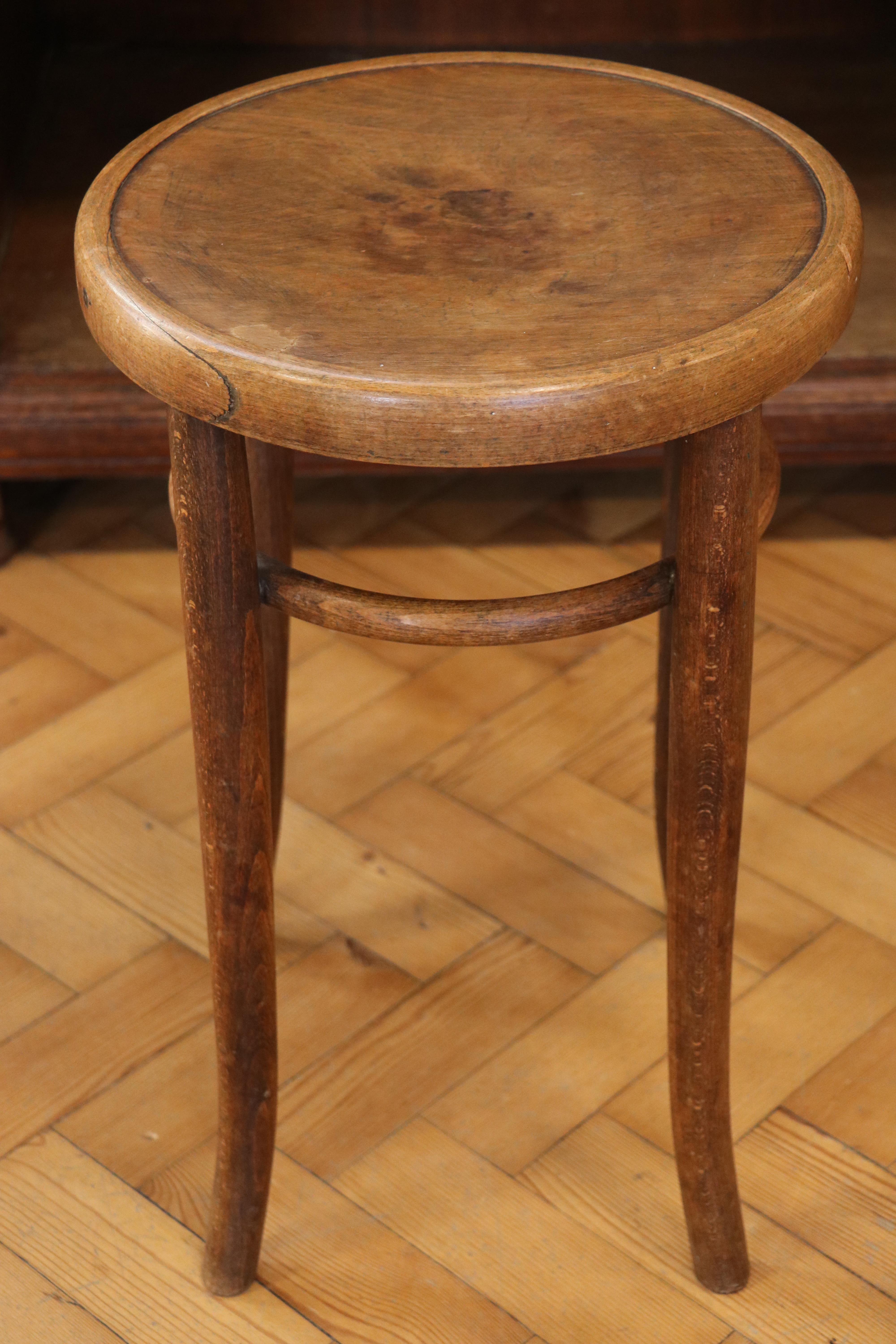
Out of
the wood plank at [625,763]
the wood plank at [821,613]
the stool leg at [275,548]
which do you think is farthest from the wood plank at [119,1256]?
the wood plank at [821,613]

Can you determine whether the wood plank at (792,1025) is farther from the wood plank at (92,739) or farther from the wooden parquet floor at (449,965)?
the wood plank at (92,739)

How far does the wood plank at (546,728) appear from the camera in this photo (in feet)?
4.33

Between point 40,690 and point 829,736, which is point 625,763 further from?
point 40,690

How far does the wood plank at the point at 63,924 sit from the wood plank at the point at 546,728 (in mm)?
270

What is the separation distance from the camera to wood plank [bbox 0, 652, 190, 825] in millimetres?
1316

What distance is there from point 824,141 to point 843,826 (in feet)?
2.63

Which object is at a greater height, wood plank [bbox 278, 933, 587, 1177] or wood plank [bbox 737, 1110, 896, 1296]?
wood plank [bbox 737, 1110, 896, 1296]

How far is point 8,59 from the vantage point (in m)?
1.67

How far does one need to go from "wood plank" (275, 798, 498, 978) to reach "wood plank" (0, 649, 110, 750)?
0.25 m

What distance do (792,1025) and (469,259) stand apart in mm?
596

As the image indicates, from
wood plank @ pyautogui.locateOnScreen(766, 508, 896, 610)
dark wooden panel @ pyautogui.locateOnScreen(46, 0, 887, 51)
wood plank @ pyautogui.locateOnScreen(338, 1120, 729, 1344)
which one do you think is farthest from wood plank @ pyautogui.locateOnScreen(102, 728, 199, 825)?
dark wooden panel @ pyautogui.locateOnScreen(46, 0, 887, 51)

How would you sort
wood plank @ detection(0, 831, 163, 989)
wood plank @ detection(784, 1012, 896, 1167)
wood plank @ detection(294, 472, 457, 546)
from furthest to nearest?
wood plank @ detection(294, 472, 457, 546) < wood plank @ detection(0, 831, 163, 989) < wood plank @ detection(784, 1012, 896, 1167)

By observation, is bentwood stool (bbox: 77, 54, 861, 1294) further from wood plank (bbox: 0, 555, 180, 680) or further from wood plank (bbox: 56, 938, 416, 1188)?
wood plank (bbox: 0, 555, 180, 680)

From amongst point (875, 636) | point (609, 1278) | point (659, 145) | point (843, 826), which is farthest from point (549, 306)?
point (875, 636)
